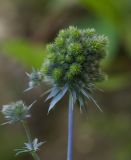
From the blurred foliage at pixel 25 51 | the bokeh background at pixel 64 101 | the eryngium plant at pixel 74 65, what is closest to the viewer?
the eryngium plant at pixel 74 65

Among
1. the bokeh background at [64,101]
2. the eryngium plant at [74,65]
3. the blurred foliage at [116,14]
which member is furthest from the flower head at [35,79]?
the blurred foliage at [116,14]

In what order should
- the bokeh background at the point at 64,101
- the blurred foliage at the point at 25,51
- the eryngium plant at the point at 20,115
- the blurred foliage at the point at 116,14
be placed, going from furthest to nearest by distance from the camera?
the blurred foliage at the point at 116,14, the bokeh background at the point at 64,101, the blurred foliage at the point at 25,51, the eryngium plant at the point at 20,115

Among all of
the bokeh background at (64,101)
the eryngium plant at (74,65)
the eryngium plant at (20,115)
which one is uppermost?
the bokeh background at (64,101)

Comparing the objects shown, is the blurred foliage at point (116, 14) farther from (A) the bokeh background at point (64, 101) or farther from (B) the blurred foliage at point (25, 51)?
(B) the blurred foliage at point (25, 51)

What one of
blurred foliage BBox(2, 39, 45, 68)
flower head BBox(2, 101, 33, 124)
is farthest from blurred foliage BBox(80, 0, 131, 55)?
flower head BBox(2, 101, 33, 124)

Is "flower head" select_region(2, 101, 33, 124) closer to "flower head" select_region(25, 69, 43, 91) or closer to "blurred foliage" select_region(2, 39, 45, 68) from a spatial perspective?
"flower head" select_region(25, 69, 43, 91)

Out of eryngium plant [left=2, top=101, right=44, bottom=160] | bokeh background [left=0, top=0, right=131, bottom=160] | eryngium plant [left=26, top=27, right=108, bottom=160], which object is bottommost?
eryngium plant [left=2, top=101, right=44, bottom=160]

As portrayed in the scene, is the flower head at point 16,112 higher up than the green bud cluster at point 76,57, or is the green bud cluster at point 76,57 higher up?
the green bud cluster at point 76,57
